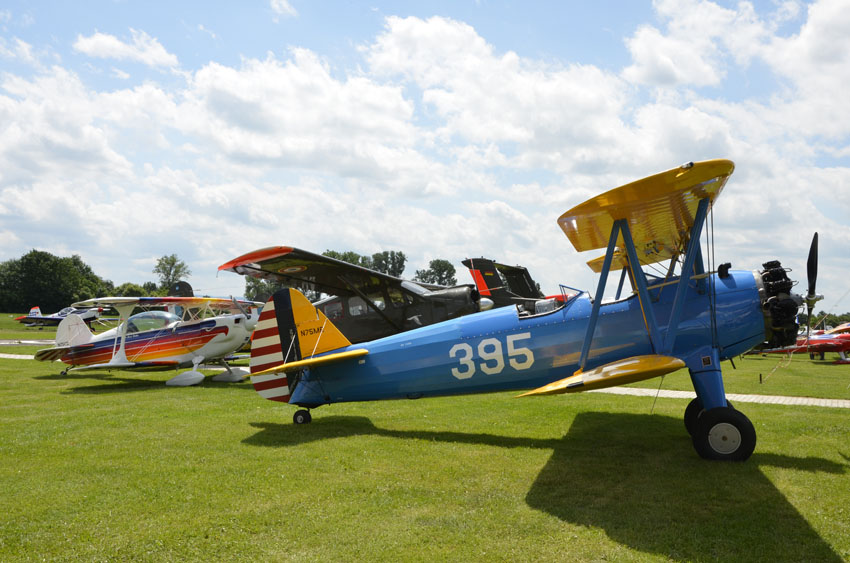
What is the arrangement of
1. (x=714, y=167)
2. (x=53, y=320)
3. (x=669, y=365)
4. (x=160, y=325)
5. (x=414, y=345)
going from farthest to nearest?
(x=53, y=320)
(x=160, y=325)
(x=414, y=345)
(x=669, y=365)
(x=714, y=167)

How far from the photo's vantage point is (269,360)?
781 centimetres

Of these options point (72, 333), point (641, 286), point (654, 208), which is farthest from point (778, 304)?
point (72, 333)

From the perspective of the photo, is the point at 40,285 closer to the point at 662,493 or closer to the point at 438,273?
the point at 438,273

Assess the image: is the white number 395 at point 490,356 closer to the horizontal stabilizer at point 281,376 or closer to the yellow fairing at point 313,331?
the horizontal stabilizer at point 281,376

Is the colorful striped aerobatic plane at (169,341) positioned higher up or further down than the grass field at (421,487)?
higher up

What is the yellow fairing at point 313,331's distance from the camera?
25.0ft

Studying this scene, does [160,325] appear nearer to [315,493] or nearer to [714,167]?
[315,493]

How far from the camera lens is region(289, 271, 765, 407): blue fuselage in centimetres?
581

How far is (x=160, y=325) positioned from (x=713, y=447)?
13.7 meters

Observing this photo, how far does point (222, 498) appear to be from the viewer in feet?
15.0

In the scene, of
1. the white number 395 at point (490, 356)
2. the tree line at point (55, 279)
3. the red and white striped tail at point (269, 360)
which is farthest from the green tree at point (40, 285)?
the white number 395 at point (490, 356)

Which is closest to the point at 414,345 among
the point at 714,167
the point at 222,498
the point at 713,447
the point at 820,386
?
the point at 222,498

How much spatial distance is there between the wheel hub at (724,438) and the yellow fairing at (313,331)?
15.3 ft

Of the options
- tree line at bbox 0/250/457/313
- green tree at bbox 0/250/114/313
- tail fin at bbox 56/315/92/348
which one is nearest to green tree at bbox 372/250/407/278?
tree line at bbox 0/250/457/313
